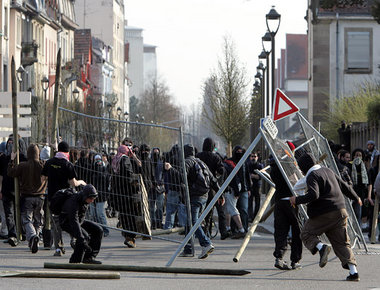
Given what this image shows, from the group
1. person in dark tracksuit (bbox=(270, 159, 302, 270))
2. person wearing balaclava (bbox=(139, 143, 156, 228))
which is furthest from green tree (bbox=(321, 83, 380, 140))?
person in dark tracksuit (bbox=(270, 159, 302, 270))

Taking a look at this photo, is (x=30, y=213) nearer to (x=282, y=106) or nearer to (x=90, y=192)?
(x=90, y=192)

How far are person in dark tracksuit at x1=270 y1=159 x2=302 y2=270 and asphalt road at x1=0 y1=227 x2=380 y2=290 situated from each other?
195 millimetres

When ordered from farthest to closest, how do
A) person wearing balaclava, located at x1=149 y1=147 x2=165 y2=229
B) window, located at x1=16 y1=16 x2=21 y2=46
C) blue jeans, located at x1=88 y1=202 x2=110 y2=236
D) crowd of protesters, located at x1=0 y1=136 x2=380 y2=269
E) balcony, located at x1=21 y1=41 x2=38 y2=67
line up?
balcony, located at x1=21 y1=41 x2=38 y2=67 < window, located at x1=16 y1=16 x2=21 y2=46 < blue jeans, located at x1=88 y1=202 x2=110 y2=236 < person wearing balaclava, located at x1=149 y1=147 x2=165 y2=229 < crowd of protesters, located at x1=0 y1=136 x2=380 y2=269

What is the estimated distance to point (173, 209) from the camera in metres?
16.1

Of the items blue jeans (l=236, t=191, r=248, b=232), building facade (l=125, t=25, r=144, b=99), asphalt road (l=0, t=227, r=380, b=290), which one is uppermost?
building facade (l=125, t=25, r=144, b=99)

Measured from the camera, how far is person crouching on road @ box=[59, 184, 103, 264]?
12984 mm

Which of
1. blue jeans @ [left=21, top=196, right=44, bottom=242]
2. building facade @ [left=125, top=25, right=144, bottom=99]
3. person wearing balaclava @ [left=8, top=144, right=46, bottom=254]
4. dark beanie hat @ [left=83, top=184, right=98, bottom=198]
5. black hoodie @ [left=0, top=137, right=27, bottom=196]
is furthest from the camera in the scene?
building facade @ [left=125, top=25, right=144, bottom=99]

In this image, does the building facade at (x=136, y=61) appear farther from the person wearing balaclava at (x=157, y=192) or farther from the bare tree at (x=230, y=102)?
the person wearing balaclava at (x=157, y=192)

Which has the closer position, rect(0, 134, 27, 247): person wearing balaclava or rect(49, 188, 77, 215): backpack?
rect(49, 188, 77, 215): backpack

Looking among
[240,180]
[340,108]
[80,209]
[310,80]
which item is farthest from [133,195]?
[310,80]

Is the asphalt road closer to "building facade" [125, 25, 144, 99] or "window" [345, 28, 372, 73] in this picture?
"window" [345, 28, 372, 73]

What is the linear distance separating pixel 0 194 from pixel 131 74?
15306 cm

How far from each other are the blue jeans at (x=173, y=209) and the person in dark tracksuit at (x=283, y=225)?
2172mm

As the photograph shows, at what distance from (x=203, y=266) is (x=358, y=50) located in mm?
37662
